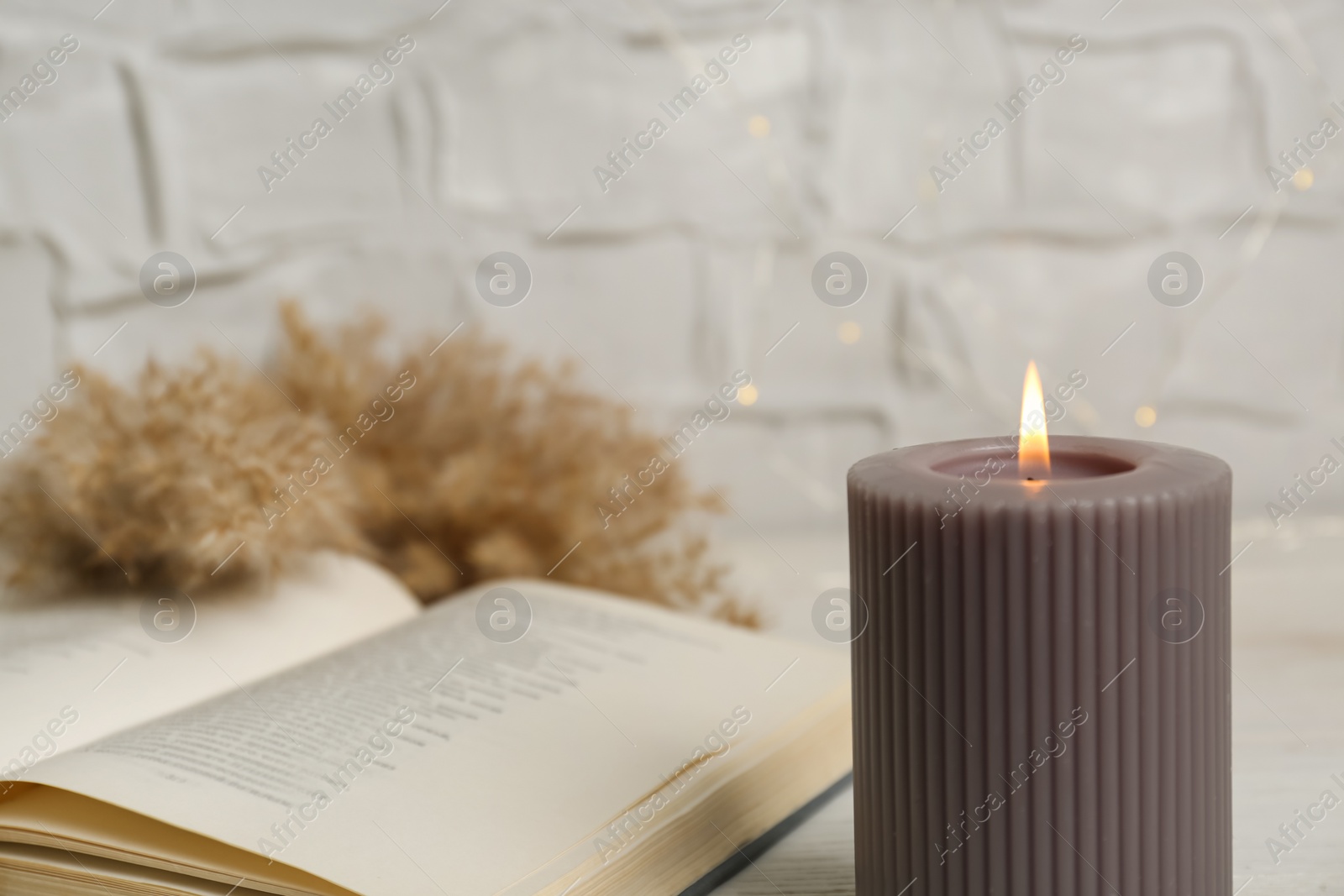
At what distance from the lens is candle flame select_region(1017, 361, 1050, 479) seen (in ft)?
1.49

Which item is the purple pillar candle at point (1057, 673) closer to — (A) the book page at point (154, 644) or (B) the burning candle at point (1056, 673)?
(B) the burning candle at point (1056, 673)

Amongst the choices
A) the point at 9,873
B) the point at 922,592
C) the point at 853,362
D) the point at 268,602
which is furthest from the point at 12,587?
the point at 853,362

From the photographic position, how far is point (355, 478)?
0.91 meters

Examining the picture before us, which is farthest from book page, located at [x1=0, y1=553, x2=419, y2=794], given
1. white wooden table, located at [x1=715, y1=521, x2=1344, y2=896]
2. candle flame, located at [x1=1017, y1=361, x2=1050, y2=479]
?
candle flame, located at [x1=1017, y1=361, x2=1050, y2=479]

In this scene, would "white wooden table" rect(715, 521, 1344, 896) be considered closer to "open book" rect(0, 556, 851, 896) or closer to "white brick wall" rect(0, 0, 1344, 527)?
"open book" rect(0, 556, 851, 896)

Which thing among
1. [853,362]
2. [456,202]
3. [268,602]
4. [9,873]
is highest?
[456,202]

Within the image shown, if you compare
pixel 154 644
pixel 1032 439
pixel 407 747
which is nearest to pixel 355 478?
pixel 154 644

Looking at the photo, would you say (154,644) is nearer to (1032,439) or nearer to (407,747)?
(407,747)

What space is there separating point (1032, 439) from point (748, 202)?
69 centimetres

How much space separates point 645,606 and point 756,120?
21.3 inches

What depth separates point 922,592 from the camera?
43 centimetres

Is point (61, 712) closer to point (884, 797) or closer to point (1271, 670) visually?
point (884, 797)

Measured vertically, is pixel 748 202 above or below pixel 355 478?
above

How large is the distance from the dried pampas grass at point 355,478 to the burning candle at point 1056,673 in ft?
1.36
